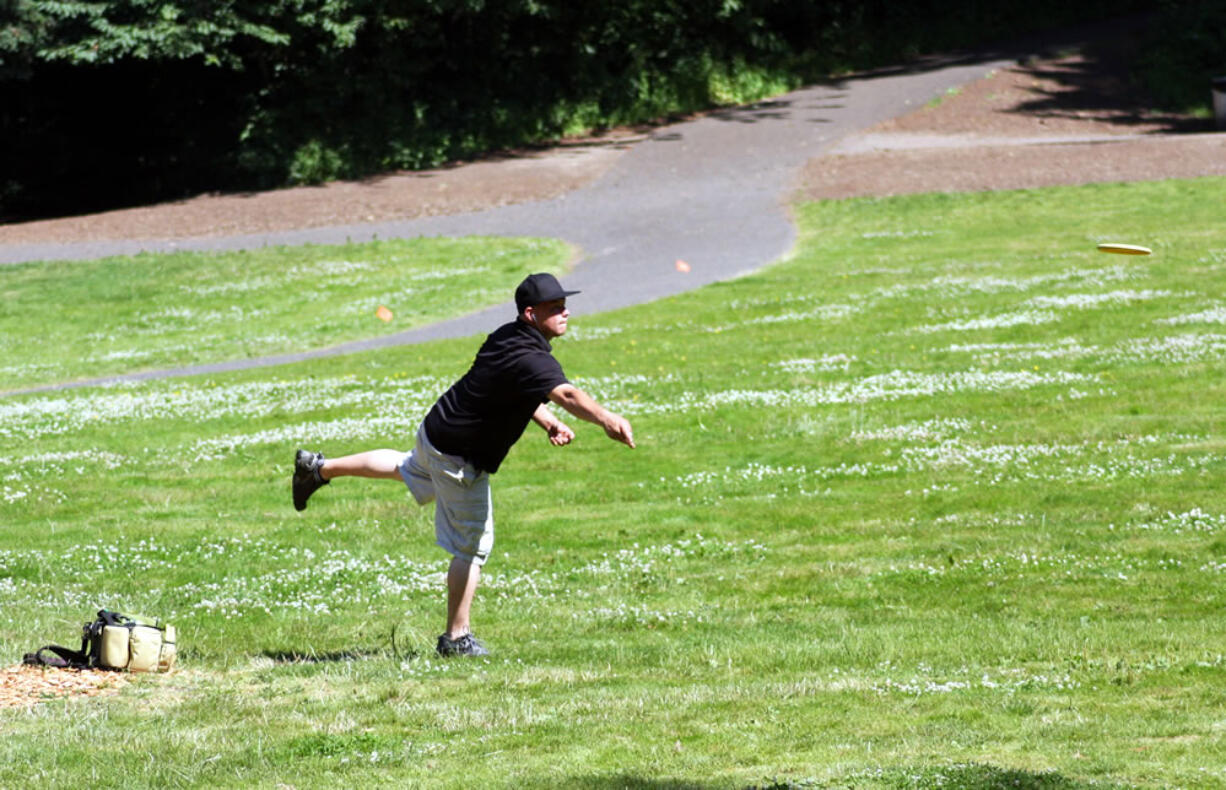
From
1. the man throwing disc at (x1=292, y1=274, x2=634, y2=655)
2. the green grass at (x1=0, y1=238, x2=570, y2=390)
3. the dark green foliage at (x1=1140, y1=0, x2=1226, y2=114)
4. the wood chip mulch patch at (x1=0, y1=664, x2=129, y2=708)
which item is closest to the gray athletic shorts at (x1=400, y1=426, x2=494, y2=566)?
the man throwing disc at (x1=292, y1=274, x2=634, y2=655)

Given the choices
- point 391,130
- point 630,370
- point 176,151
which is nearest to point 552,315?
point 630,370

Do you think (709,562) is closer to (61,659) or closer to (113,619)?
(113,619)

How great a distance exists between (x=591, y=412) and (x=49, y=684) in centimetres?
358

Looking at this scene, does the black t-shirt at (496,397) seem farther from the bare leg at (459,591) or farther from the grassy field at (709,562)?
the grassy field at (709,562)

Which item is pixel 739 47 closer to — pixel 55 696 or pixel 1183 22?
pixel 1183 22

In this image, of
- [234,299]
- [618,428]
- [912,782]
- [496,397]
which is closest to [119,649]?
[496,397]

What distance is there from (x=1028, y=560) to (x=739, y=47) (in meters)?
41.6

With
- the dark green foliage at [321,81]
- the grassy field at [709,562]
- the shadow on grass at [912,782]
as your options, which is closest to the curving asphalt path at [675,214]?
the dark green foliage at [321,81]

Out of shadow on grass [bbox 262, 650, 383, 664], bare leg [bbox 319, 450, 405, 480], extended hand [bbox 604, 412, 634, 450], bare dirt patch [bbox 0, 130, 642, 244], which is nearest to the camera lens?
extended hand [bbox 604, 412, 634, 450]

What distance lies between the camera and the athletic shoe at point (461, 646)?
9.31 metres

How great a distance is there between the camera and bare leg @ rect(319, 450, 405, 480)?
32.0 ft

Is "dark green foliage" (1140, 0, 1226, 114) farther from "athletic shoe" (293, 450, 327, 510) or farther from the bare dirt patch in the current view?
"athletic shoe" (293, 450, 327, 510)

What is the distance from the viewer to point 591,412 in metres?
8.31

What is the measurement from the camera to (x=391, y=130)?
45.1 meters
